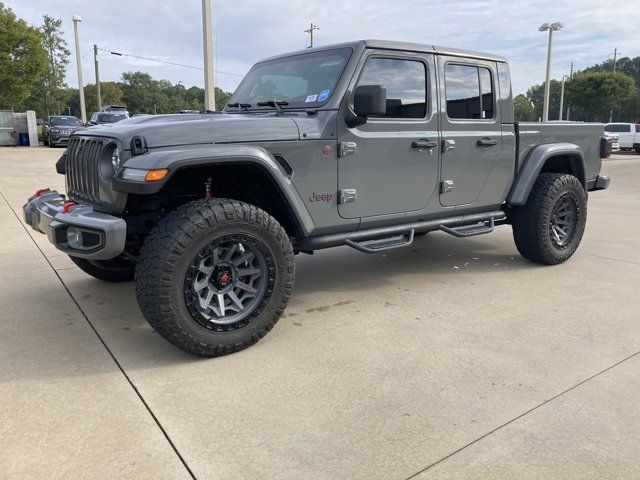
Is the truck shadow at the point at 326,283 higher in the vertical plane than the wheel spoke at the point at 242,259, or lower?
lower

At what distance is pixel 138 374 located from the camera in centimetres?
290

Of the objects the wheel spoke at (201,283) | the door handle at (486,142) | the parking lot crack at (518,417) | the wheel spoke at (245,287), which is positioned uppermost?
the door handle at (486,142)

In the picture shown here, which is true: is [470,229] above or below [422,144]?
below

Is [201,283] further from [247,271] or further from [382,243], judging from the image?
[382,243]

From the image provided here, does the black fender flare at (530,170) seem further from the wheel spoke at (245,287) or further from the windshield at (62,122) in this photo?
the windshield at (62,122)

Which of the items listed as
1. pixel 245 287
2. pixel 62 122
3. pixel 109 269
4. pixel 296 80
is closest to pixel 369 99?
pixel 296 80

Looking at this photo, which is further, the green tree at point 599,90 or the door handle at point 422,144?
the green tree at point 599,90

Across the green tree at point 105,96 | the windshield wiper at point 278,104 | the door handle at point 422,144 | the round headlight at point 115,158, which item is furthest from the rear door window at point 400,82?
the green tree at point 105,96

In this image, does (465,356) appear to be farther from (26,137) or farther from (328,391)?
(26,137)

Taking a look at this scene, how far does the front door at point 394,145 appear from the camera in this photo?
367cm

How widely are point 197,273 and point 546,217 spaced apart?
11.1ft

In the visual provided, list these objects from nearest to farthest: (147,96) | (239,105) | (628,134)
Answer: (239,105), (628,134), (147,96)

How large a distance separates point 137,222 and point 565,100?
200 ft

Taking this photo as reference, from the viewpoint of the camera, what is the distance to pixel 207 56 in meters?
12.7
